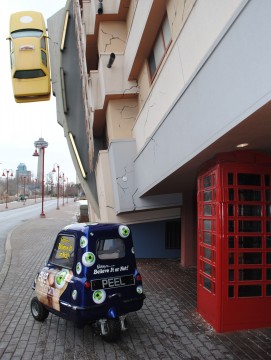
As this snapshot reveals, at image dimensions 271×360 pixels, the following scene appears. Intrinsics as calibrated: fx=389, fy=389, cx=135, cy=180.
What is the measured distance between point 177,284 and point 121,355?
4.38m

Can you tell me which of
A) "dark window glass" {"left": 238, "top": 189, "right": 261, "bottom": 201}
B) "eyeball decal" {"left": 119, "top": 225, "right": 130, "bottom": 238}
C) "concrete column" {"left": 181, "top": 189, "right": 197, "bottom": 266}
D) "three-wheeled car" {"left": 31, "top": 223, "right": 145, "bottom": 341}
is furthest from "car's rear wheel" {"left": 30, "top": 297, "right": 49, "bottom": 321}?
"concrete column" {"left": 181, "top": 189, "right": 197, "bottom": 266}

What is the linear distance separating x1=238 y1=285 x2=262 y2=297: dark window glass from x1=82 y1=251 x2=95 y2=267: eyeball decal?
2.42 m

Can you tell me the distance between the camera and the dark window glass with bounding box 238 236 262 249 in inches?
249

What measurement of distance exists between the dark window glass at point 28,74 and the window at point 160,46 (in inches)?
335

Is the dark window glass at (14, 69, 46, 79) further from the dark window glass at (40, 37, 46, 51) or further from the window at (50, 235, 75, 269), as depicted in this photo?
the window at (50, 235, 75, 269)

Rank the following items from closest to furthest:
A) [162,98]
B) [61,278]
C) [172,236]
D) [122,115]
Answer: [61,278], [162,98], [122,115], [172,236]

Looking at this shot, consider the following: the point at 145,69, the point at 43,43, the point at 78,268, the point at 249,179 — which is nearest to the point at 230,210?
the point at 249,179

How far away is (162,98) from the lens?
782 cm

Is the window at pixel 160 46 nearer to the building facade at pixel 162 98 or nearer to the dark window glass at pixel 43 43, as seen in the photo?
the building facade at pixel 162 98

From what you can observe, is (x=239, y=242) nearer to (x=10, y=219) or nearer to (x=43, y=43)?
(x=43, y=43)

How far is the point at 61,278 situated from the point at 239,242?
2.90 metres

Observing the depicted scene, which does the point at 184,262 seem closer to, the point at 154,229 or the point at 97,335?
the point at 154,229

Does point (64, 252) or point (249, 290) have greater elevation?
point (64, 252)

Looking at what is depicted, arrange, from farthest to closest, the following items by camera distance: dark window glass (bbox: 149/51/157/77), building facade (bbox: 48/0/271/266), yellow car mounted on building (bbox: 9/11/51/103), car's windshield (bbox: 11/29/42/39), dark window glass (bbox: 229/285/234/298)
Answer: car's windshield (bbox: 11/29/42/39)
yellow car mounted on building (bbox: 9/11/51/103)
dark window glass (bbox: 149/51/157/77)
dark window glass (bbox: 229/285/234/298)
building facade (bbox: 48/0/271/266)
